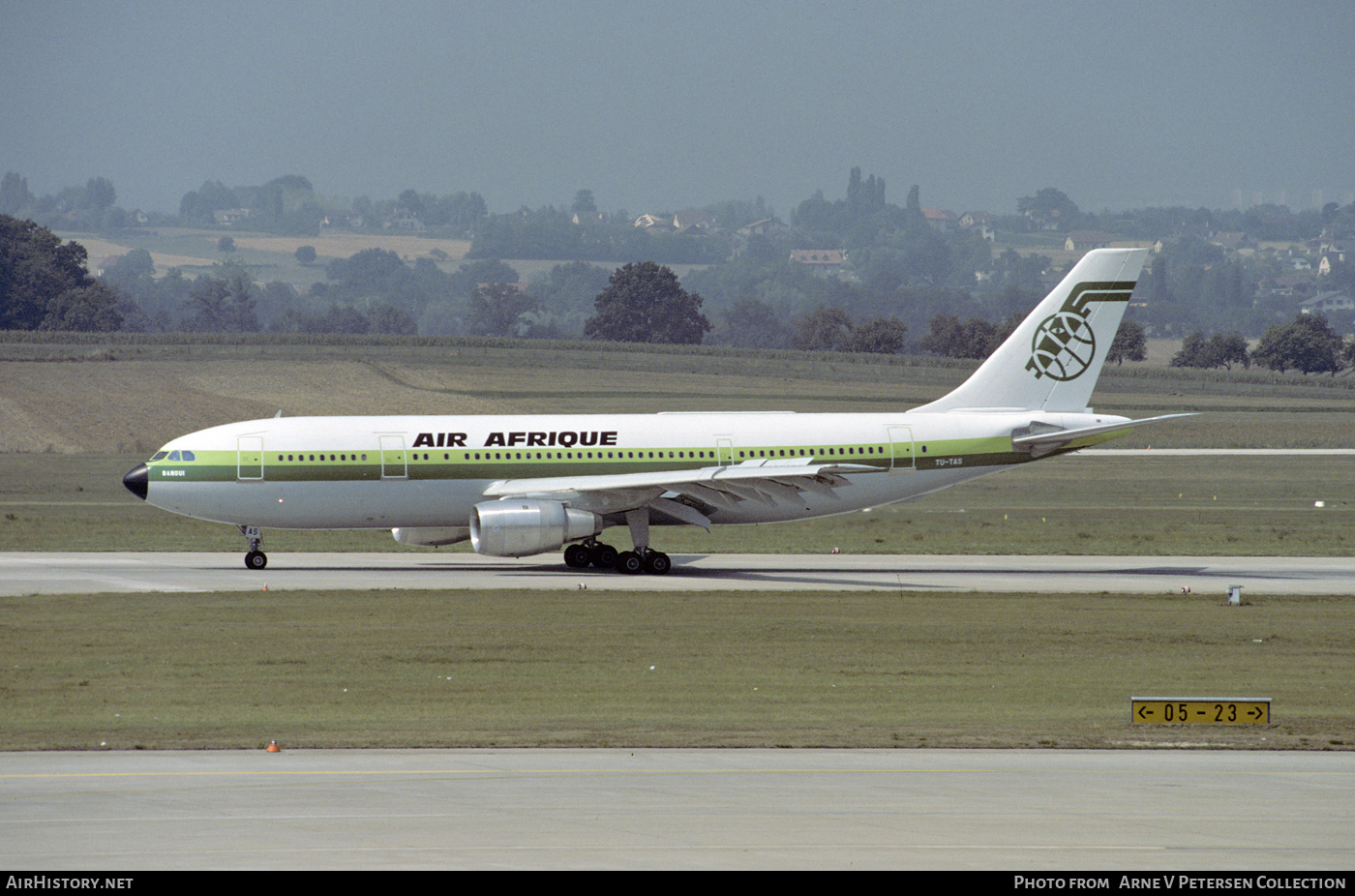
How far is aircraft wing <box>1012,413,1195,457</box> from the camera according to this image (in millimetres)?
42156

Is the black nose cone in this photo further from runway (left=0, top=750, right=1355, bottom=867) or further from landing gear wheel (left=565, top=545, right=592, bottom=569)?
runway (left=0, top=750, right=1355, bottom=867)

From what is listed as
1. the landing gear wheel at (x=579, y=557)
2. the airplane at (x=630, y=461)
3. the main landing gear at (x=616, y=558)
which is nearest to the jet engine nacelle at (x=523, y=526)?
the airplane at (x=630, y=461)

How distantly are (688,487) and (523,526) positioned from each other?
4795 mm

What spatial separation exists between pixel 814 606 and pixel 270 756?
59.5 ft

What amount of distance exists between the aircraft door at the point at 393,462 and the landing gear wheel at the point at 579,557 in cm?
550

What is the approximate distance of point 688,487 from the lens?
40.4 metres

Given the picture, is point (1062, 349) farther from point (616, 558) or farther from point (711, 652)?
point (711, 652)

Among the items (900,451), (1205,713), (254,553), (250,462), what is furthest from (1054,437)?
(254,553)

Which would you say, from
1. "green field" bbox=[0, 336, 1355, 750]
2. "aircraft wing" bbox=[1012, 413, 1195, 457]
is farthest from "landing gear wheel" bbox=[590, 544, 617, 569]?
"aircraft wing" bbox=[1012, 413, 1195, 457]

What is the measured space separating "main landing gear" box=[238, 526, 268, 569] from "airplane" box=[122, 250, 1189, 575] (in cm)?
6

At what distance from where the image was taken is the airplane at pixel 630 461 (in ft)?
132

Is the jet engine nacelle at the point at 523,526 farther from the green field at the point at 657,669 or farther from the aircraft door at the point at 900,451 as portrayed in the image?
the aircraft door at the point at 900,451

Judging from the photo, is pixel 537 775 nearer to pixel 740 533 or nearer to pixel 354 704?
pixel 354 704
